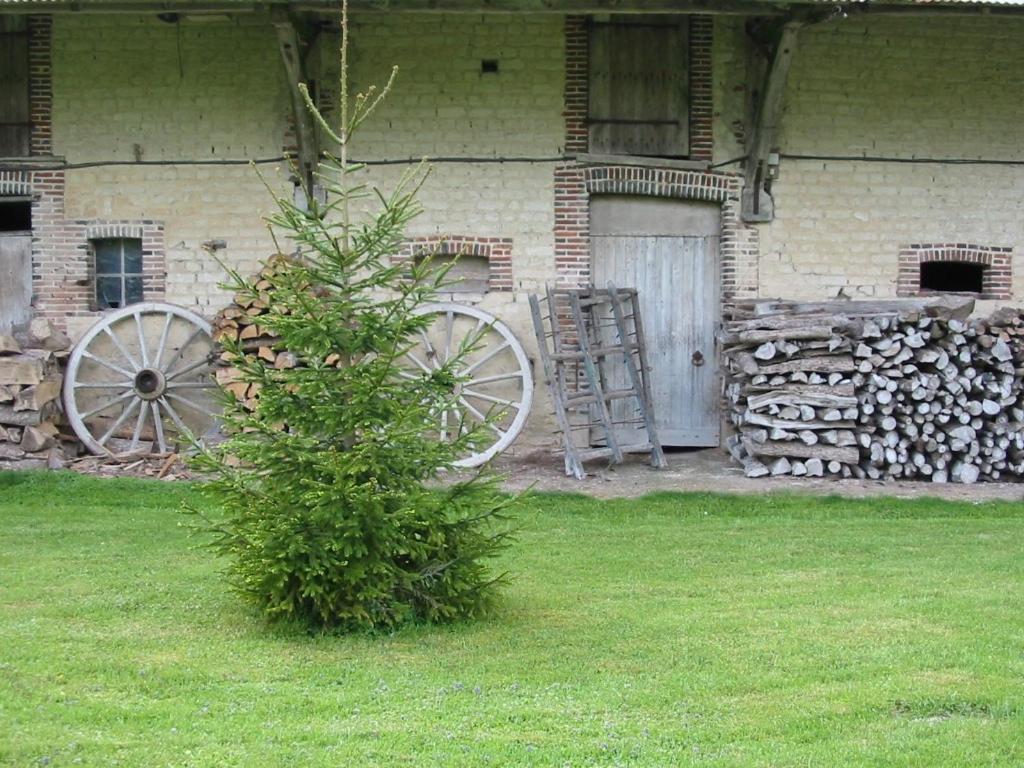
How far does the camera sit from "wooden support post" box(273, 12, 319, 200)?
12.5m

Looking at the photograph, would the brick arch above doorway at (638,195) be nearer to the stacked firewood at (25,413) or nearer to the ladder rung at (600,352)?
the ladder rung at (600,352)

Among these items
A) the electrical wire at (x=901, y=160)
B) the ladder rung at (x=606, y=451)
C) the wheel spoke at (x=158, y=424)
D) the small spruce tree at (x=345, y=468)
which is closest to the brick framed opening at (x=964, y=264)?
the electrical wire at (x=901, y=160)

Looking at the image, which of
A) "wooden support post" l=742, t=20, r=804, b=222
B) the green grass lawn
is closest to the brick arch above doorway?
"wooden support post" l=742, t=20, r=804, b=222

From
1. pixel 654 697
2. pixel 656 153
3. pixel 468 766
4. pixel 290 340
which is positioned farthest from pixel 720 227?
pixel 468 766

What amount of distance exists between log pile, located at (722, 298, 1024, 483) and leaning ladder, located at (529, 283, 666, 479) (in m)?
1.13

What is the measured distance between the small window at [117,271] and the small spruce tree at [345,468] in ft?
24.7

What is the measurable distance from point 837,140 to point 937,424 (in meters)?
3.23

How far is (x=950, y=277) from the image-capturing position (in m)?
14.7

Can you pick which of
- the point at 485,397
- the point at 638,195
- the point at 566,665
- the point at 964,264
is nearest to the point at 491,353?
the point at 485,397

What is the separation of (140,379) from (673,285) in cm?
536

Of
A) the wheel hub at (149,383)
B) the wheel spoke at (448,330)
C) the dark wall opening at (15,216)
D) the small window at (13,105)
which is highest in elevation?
the small window at (13,105)

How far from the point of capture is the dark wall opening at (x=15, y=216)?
14250 millimetres

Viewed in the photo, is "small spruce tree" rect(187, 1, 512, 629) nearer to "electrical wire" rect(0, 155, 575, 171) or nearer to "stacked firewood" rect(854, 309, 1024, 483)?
"stacked firewood" rect(854, 309, 1024, 483)

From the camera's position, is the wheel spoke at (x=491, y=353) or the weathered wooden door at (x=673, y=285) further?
the weathered wooden door at (x=673, y=285)
